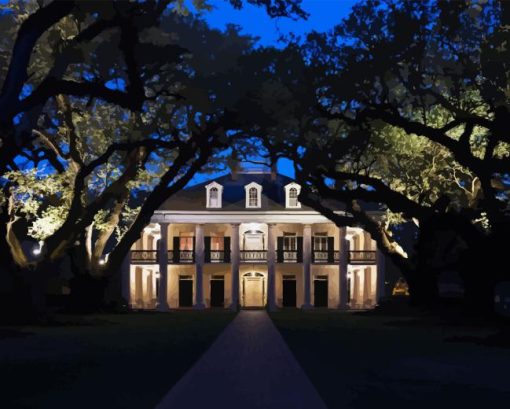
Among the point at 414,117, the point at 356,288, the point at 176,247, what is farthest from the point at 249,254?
the point at 414,117

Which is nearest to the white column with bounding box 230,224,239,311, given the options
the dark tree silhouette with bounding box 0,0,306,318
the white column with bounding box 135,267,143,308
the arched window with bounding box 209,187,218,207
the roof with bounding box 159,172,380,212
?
the roof with bounding box 159,172,380,212

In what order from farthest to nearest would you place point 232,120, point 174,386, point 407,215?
point 232,120 → point 407,215 → point 174,386

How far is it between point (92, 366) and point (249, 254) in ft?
176

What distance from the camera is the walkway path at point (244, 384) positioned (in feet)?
30.6

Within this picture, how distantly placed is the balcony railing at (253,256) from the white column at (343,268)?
6.12 m

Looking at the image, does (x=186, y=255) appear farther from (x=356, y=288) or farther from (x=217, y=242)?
(x=356, y=288)

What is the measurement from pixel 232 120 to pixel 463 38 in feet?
29.3

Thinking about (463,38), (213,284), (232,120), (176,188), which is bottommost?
(213,284)

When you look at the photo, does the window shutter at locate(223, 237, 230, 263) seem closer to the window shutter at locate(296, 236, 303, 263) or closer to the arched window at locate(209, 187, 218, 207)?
the arched window at locate(209, 187, 218, 207)

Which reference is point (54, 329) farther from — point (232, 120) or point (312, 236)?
point (312, 236)

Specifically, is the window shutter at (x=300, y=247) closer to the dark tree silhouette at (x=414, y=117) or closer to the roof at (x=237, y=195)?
the roof at (x=237, y=195)

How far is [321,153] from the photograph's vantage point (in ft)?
113

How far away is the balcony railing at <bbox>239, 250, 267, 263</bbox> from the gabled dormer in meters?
4.04

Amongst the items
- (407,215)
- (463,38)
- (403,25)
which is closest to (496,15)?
(463,38)
